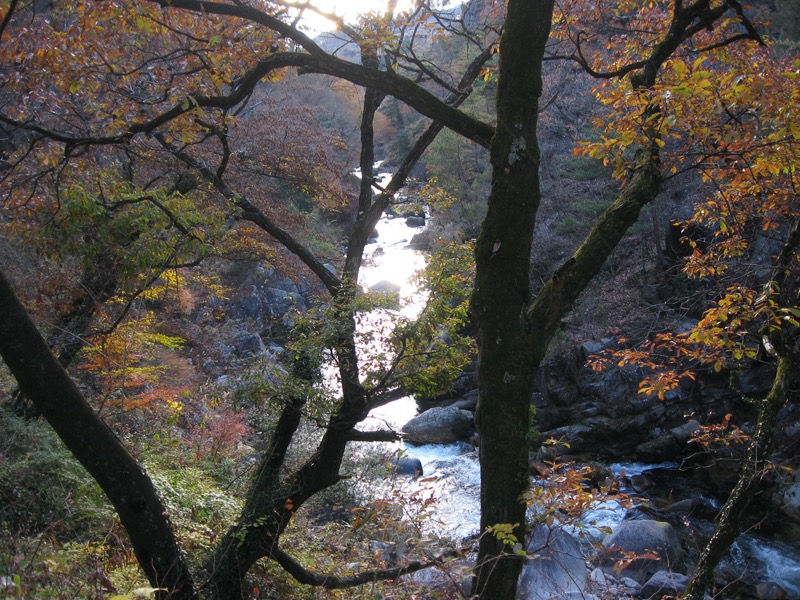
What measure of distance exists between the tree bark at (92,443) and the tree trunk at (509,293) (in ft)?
5.92

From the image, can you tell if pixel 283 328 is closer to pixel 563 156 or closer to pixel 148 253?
pixel 563 156

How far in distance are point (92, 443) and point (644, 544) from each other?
27.9 ft

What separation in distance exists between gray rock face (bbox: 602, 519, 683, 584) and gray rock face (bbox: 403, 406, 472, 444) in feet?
19.3

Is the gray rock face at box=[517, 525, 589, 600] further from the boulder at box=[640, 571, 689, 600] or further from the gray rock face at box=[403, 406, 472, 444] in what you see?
the gray rock face at box=[403, 406, 472, 444]

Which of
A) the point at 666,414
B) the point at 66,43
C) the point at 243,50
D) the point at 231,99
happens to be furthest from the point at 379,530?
the point at 666,414

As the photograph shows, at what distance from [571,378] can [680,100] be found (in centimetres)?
1319

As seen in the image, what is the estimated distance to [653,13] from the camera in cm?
620

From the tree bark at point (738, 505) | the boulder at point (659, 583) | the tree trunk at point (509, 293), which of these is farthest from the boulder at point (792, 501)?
the tree trunk at point (509, 293)

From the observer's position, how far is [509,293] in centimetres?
309

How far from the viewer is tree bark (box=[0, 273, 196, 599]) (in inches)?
128

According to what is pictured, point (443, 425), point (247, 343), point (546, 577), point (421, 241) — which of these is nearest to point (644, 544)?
point (546, 577)

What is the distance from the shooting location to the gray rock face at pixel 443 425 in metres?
15.0

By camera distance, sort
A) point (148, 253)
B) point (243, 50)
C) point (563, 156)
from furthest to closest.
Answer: point (563, 156)
point (148, 253)
point (243, 50)

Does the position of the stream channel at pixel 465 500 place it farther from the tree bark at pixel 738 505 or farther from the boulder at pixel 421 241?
the boulder at pixel 421 241
